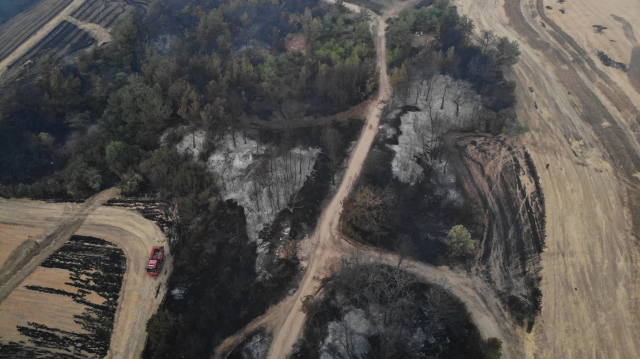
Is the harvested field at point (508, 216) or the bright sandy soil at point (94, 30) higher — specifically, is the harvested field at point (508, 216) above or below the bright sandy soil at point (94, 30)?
below

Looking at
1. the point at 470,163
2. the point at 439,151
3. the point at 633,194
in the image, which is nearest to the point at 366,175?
the point at 439,151

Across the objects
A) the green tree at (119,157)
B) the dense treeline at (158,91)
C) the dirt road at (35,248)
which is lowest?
the dirt road at (35,248)

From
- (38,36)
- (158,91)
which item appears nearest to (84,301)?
(158,91)

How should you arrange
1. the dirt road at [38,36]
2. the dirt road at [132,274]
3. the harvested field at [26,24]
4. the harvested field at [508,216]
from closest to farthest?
the dirt road at [132,274] < the harvested field at [508,216] < the dirt road at [38,36] < the harvested field at [26,24]

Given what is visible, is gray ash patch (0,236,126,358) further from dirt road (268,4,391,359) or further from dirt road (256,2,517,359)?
dirt road (268,4,391,359)

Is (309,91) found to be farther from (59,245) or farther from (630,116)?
(630,116)

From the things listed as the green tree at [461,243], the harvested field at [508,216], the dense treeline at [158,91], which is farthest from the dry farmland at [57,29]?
the green tree at [461,243]

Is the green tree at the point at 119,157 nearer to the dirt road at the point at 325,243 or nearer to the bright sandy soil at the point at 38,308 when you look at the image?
the bright sandy soil at the point at 38,308
